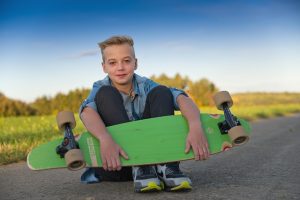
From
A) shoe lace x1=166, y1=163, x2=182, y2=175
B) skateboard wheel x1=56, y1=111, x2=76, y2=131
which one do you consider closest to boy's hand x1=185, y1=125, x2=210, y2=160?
shoe lace x1=166, y1=163, x2=182, y2=175

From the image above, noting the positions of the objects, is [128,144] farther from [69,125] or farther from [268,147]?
[268,147]

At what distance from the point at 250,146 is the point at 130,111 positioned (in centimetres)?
252

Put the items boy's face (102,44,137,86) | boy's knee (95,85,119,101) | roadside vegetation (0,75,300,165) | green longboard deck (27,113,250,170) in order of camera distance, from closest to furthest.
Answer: green longboard deck (27,113,250,170) < boy's knee (95,85,119,101) < boy's face (102,44,137,86) < roadside vegetation (0,75,300,165)

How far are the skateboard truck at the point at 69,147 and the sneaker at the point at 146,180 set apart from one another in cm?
33

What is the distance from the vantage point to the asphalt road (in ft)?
8.23

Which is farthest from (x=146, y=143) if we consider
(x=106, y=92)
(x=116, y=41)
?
(x=116, y=41)

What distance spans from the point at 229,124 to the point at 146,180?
689 millimetres

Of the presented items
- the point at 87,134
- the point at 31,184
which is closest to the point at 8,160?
the point at 31,184

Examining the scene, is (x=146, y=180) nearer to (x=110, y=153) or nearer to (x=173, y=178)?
(x=173, y=178)

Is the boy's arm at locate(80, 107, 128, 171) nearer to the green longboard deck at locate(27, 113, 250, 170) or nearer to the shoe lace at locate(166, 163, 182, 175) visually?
the green longboard deck at locate(27, 113, 250, 170)

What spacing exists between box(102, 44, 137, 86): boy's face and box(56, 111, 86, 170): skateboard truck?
0.49 metres

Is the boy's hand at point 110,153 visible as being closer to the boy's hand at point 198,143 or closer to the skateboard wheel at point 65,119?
the skateboard wheel at point 65,119

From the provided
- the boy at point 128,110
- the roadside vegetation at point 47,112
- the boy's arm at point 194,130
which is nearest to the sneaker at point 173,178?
the boy at point 128,110

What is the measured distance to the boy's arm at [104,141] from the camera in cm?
259
